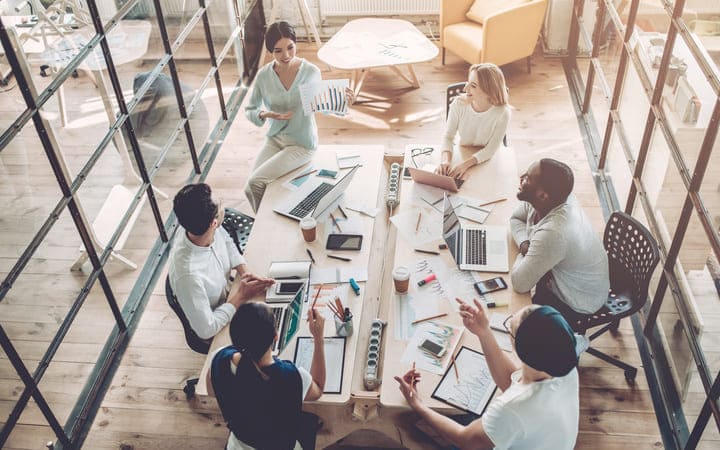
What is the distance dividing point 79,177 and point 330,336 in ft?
5.32

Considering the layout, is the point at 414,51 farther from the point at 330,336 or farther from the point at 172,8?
the point at 330,336

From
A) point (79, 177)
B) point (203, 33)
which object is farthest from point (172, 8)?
point (79, 177)

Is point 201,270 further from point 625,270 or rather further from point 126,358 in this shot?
point 625,270

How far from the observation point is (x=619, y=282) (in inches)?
140

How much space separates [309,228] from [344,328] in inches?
26.2


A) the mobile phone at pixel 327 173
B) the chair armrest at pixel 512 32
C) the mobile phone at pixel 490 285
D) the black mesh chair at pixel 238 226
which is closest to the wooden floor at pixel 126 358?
the black mesh chair at pixel 238 226

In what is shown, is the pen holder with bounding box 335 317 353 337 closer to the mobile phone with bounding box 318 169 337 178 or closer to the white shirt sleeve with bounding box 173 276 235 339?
the white shirt sleeve with bounding box 173 276 235 339

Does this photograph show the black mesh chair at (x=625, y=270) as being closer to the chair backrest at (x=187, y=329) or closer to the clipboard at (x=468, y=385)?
the clipboard at (x=468, y=385)

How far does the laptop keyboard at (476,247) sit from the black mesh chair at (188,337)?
139 cm

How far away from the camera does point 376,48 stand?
616 centimetres

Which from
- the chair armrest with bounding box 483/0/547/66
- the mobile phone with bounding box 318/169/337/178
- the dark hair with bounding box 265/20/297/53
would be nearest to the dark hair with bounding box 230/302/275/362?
the mobile phone with bounding box 318/169/337/178

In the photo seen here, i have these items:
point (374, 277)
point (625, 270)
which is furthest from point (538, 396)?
point (625, 270)

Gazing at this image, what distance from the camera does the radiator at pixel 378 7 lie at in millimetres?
7027

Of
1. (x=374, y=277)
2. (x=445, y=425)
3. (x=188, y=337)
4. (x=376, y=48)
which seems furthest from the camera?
(x=376, y=48)
